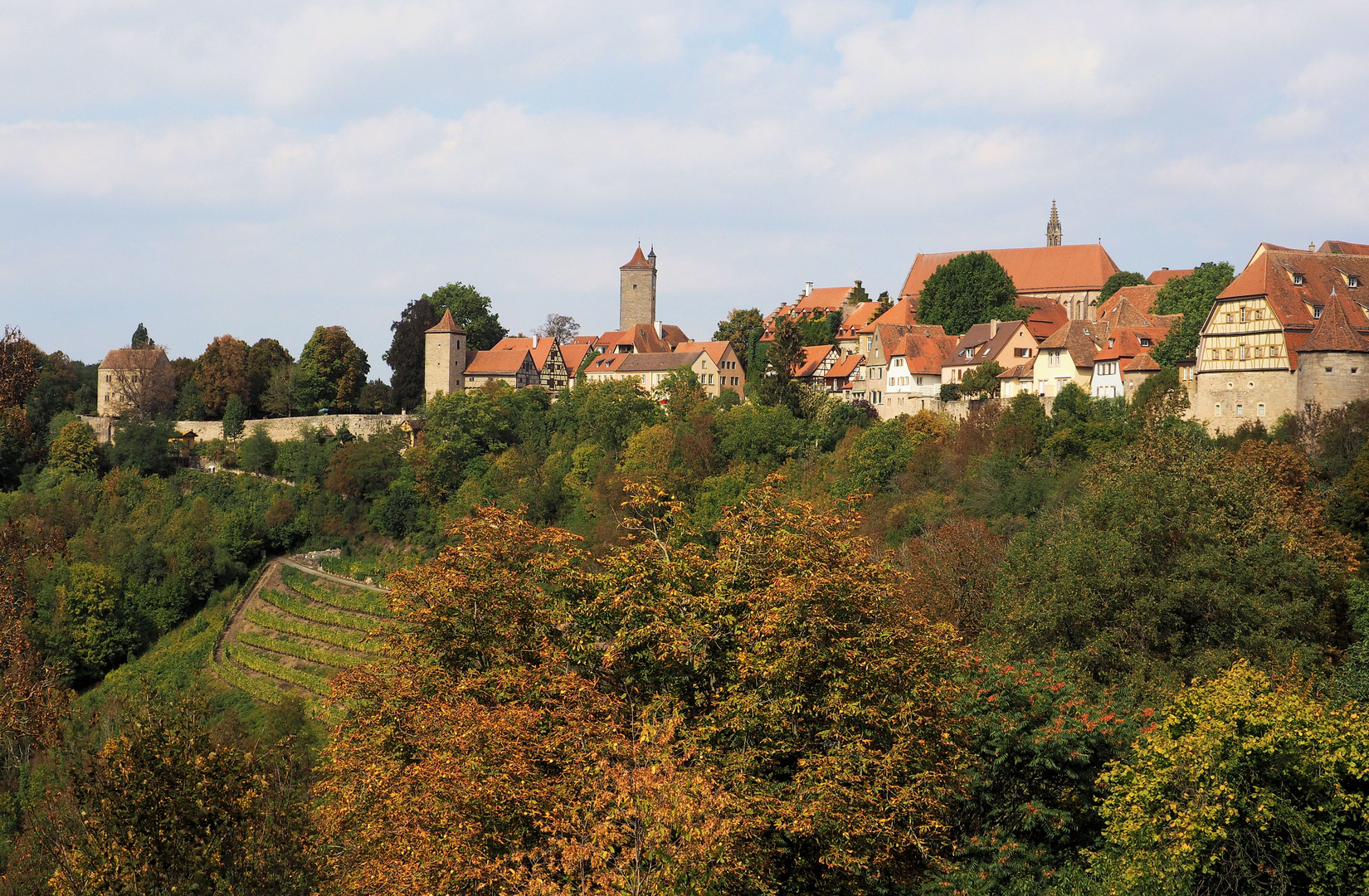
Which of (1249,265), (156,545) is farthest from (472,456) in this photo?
(1249,265)

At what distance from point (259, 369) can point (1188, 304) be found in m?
51.3

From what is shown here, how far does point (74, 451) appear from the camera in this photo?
68.1m

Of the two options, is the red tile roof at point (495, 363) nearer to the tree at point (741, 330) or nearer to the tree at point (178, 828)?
the tree at point (741, 330)

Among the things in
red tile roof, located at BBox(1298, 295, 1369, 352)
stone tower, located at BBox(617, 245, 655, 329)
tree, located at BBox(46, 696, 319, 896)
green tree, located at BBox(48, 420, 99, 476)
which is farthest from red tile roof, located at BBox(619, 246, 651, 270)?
tree, located at BBox(46, 696, 319, 896)

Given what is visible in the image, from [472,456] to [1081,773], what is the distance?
48159mm

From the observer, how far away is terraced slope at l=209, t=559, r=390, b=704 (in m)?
47.1

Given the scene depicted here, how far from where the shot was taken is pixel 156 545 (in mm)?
58750

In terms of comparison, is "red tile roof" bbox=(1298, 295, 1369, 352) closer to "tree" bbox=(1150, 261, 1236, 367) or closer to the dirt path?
"tree" bbox=(1150, 261, 1236, 367)

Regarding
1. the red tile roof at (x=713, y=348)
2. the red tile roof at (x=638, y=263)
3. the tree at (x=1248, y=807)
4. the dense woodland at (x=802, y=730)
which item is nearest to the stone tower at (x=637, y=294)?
the red tile roof at (x=638, y=263)

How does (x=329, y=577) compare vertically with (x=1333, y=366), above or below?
below

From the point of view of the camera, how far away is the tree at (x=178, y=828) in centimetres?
1512

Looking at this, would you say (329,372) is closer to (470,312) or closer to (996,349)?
(470,312)

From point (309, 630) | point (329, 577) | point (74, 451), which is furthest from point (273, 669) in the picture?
point (74, 451)

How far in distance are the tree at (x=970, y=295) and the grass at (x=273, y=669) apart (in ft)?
112
